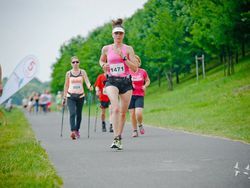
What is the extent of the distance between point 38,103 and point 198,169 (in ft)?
126

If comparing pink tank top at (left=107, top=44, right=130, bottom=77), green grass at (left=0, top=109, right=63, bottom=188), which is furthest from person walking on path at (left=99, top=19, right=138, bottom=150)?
green grass at (left=0, top=109, right=63, bottom=188)

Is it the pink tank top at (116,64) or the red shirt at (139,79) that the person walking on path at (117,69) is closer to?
the pink tank top at (116,64)

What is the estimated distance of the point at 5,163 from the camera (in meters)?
7.93

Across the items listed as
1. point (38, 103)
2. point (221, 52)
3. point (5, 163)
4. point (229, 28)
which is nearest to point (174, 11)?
point (229, 28)

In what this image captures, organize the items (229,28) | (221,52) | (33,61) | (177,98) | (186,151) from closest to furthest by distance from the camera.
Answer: (186,151) → (33,61) → (229,28) → (177,98) → (221,52)

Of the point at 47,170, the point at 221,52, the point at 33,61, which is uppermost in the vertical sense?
the point at 221,52

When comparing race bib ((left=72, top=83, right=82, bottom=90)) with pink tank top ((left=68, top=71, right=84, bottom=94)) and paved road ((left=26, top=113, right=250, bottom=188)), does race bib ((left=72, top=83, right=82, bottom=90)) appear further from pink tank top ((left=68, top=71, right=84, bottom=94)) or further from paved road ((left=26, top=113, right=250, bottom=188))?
paved road ((left=26, top=113, right=250, bottom=188))

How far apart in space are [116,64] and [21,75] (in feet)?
34.0

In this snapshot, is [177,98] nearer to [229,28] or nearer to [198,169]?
[229,28]

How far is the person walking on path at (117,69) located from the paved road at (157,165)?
22.3 inches

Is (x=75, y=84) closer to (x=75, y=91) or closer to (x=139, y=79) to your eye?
(x=75, y=91)

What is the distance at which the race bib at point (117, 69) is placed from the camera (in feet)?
33.3

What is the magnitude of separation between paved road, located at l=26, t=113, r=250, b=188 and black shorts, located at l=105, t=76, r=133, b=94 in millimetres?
1115

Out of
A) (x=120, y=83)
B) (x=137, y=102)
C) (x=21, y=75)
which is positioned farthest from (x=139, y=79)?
(x=21, y=75)
